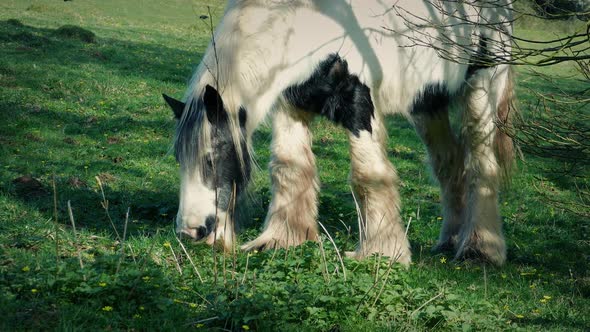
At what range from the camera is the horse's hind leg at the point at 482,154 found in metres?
6.66

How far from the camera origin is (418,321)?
4242 millimetres

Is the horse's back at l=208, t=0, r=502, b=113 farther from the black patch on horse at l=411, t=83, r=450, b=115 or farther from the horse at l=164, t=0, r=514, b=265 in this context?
the black patch on horse at l=411, t=83, r=450, b=115

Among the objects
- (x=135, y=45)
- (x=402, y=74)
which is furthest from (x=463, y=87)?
(x=135, y=45)

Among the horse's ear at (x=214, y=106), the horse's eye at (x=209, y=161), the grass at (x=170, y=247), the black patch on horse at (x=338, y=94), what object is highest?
the black patch on horse at (x=338, y=94)

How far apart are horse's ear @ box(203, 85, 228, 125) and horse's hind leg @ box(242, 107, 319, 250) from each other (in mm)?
1049

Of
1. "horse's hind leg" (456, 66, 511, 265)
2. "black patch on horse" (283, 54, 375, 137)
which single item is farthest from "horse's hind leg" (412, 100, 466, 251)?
"black patch on horse" (283, 54, 375, 137)

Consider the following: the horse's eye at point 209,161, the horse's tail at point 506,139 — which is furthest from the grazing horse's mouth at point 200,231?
the horse's tail at point 506,139

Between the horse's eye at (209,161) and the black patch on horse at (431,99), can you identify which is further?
the black patch on horse at (431,99)

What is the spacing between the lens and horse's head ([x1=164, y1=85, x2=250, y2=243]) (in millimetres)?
5199

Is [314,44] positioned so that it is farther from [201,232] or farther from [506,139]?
[506,139]

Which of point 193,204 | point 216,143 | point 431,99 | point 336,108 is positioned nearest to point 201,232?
point 193,204

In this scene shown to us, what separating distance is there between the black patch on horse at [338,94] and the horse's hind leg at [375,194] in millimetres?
108

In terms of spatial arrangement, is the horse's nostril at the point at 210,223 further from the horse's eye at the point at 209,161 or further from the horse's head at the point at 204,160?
the horse's eye at the point at 209,161

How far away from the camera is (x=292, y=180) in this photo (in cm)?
636
